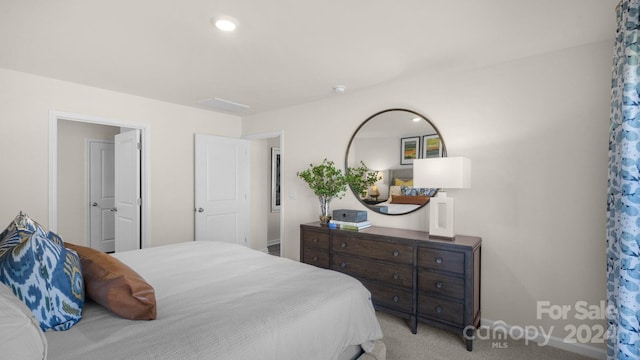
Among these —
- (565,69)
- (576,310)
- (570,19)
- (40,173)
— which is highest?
(570,19)

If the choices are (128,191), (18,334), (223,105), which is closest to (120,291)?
(18,334)

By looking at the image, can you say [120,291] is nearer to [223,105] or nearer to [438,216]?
[438,216]

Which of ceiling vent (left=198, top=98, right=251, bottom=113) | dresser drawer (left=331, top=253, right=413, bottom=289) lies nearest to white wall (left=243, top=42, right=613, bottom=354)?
dresser drawer (left=331, top=253, right=413, bottom=289)

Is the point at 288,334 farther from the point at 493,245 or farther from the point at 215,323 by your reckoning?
the point at 493,245

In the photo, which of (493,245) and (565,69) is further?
(493,245)

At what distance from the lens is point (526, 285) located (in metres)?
2.60

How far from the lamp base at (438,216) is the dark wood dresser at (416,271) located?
0.08 m

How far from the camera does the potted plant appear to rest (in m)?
3.51

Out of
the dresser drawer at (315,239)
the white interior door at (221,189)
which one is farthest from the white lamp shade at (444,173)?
the white interior door at (221,189)

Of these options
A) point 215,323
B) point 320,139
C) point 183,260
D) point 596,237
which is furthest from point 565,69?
point 183,260

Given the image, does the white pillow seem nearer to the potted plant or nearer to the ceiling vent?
the potted plant

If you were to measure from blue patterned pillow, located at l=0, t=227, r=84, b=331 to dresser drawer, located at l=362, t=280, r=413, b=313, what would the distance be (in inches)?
88.9

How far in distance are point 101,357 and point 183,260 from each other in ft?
4.02

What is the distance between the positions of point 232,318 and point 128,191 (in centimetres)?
342
